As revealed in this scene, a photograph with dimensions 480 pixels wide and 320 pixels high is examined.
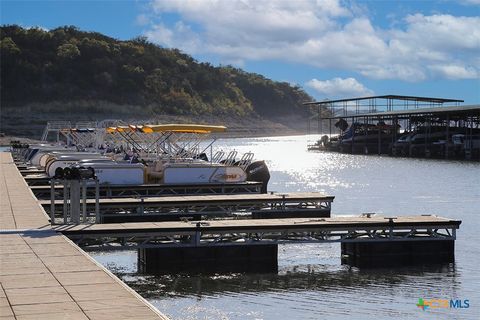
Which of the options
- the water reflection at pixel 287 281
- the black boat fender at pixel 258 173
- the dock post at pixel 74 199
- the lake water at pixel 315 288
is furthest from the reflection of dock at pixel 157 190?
the water reflection at pixel 287 281

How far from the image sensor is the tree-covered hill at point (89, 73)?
14438 centimetres

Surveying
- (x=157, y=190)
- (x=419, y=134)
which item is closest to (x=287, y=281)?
(x=157, y=190)

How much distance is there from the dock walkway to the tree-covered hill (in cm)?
12636

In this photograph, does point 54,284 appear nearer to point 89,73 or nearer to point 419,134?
point 419,134

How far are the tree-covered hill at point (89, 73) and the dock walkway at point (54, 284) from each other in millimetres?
126356

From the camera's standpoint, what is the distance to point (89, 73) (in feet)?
502

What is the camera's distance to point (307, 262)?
71.3 feet

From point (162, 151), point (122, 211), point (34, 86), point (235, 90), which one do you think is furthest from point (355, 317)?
point (235, 90)

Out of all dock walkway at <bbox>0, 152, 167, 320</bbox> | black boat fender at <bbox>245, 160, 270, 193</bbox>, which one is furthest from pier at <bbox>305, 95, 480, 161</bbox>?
dock walkway at <bbox>0, 152, 167, 320</bbox>

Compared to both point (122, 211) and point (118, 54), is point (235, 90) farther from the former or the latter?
point (122, 211)

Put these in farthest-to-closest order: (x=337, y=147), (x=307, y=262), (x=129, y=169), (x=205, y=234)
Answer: (x=337, y=147) < (x=129, y=169) < (x=307, y=262) < (x=205, y=234)

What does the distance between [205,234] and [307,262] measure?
9.81ft

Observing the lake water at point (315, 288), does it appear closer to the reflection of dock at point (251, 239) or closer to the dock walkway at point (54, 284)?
the reflection of dock at point (251, 239)

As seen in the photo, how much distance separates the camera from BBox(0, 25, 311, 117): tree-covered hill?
144 m
